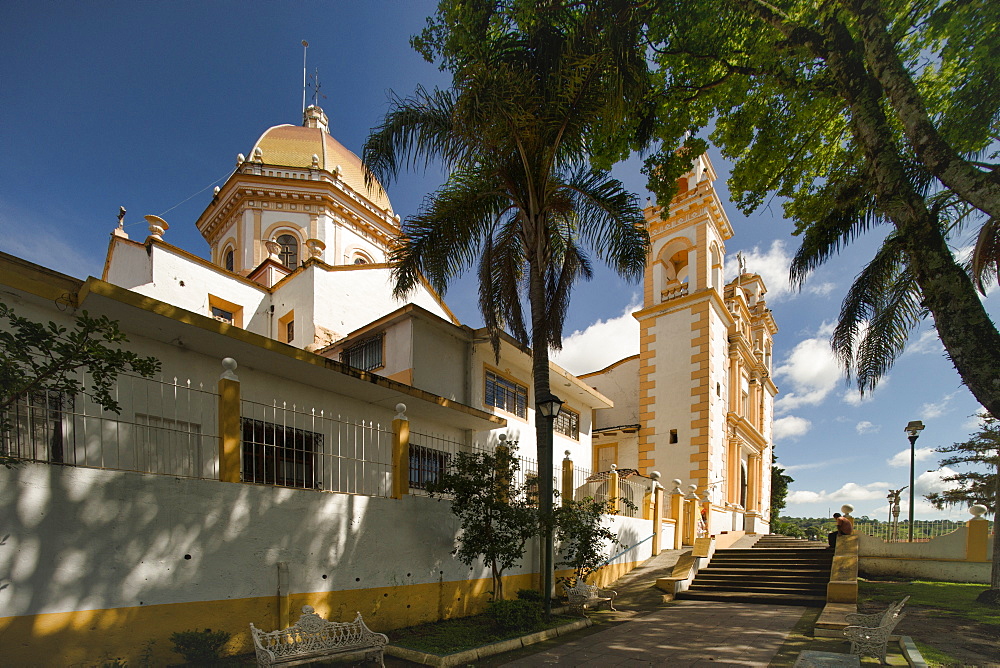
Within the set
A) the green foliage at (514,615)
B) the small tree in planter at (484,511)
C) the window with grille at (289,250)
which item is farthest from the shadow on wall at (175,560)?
the window with grille at (289,250)

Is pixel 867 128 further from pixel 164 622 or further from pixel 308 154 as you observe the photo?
pixel 308 154

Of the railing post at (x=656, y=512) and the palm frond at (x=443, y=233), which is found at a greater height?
the palm frond at (x=443, y=233)

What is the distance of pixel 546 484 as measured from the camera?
412 inches

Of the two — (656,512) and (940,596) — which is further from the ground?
(656,512)

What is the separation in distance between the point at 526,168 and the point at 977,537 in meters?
14.4

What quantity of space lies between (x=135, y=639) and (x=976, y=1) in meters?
11.5

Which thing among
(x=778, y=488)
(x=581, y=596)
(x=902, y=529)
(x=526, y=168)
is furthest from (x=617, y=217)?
(x=778, y=488)

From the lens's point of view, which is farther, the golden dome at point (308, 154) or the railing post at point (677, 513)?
the golden dome at point (308, 154)

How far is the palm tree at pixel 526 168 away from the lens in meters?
9.62

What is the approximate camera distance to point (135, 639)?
582 centimetres

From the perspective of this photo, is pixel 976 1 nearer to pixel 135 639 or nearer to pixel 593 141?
pixel 593 141

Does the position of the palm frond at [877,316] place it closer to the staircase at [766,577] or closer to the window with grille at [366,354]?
the staircase at [766,577]

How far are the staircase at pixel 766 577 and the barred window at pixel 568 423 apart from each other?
5.58 meters

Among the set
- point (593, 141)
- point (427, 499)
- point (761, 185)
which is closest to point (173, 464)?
point (427, 499)
